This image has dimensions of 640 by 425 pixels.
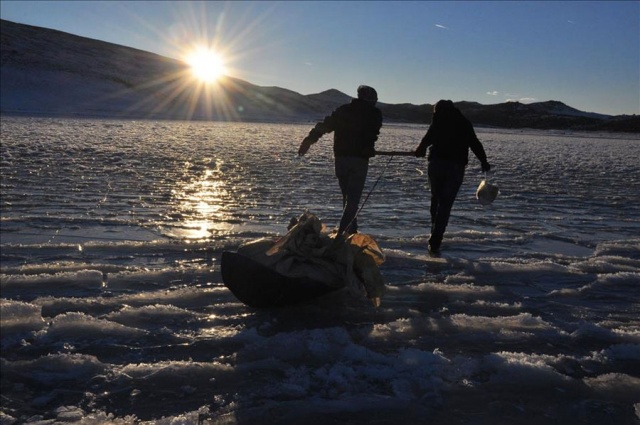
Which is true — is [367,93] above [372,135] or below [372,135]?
above

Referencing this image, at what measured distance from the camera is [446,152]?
730 cm

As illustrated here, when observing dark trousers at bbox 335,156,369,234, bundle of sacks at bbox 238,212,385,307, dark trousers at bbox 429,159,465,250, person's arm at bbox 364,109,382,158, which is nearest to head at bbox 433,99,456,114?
dark trousers at bbox 429,159,465,250

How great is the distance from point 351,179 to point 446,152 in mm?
1250

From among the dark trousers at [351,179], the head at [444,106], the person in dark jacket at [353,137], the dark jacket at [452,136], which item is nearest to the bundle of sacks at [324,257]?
the person in dark jacket at [353,137]

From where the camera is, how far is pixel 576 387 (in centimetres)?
389

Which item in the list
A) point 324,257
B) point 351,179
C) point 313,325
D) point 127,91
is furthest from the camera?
point 127,91

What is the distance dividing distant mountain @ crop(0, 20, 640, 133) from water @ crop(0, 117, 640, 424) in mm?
45578

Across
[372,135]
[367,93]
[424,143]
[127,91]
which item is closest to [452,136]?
[424,143]

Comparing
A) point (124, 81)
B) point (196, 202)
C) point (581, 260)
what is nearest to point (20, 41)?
point (124, 81)

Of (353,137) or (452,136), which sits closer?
(353,137)

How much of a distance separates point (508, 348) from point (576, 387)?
2.13 feet

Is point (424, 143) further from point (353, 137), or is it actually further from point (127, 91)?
point (127, 91)

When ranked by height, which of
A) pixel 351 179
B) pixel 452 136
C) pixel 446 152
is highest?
pixel 452 136

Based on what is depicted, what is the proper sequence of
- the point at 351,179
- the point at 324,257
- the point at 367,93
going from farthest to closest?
the point at 351,179 < the point at 367,93 < the point at 324,257
